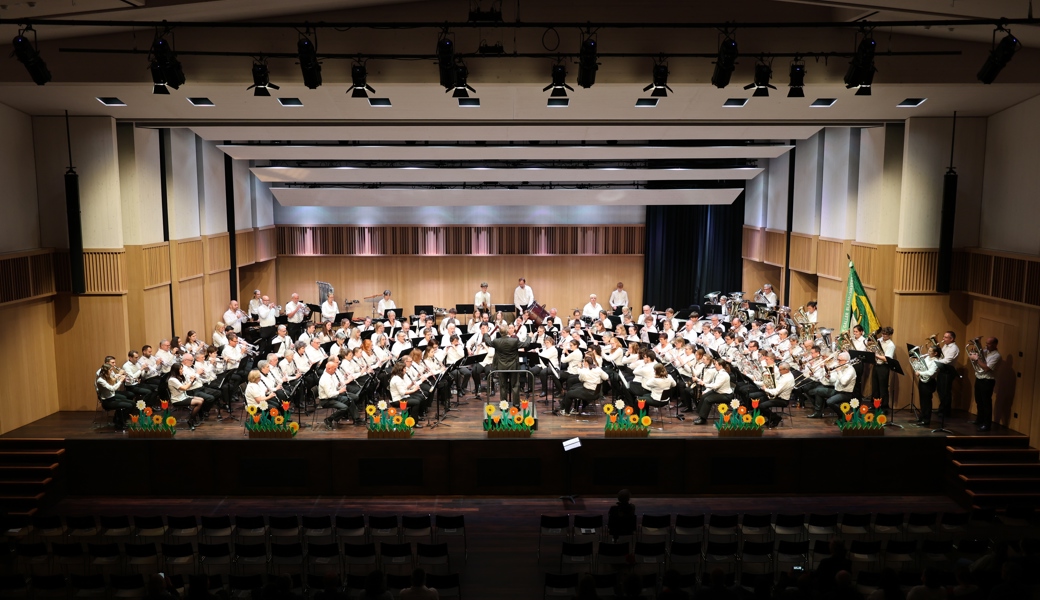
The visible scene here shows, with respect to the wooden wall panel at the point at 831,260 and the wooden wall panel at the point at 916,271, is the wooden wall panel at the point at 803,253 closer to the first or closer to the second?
the wooden wall panel at the point at 831,260

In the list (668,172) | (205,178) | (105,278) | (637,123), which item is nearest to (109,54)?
(105,278)

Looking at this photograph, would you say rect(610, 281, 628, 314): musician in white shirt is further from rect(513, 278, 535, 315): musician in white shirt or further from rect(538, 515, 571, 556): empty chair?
rect(538, 515, 571, 556): empty chair

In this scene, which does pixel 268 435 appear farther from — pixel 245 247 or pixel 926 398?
pixel 926 398

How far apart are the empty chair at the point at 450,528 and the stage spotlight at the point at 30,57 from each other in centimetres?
780

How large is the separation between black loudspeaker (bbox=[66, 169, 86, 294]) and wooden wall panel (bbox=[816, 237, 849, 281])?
48.1 feet

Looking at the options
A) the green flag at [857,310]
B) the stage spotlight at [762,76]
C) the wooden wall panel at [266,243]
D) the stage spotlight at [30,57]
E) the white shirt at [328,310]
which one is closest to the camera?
the stage spotlight at [30,57]

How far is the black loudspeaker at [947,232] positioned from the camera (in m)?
14.2

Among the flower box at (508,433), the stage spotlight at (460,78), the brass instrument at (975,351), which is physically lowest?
the flower box at (508,433)

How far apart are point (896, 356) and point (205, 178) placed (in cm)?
1499

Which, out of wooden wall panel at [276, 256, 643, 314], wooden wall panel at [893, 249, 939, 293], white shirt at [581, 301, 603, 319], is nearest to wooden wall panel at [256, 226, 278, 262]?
wooden wall panel at [276, 256, 643, 314]

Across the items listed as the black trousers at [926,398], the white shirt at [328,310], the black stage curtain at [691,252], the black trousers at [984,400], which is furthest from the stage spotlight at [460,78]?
the black stage curtain at [691,252]

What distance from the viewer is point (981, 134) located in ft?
47.5

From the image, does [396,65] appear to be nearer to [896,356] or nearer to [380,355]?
[380,355]

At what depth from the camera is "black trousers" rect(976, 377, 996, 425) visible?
13.2 meters
